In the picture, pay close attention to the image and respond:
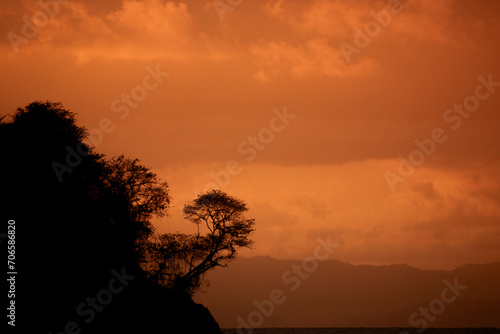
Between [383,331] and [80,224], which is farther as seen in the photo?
[383,331]

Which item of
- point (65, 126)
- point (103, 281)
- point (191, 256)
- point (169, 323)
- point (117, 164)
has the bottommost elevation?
point (169, 323)

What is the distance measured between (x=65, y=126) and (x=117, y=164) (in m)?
6.83

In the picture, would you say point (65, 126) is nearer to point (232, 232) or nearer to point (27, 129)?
point (27, 129)

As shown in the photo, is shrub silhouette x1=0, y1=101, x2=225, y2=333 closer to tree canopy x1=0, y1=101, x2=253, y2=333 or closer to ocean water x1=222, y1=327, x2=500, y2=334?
tree canopy x1=0, y1=101, x2=253, y2=333

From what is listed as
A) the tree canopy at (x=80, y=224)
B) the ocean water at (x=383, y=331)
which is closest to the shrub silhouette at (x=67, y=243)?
the tree canopy at (x=80, y=224)

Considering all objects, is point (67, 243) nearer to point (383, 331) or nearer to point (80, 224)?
point (80, 224)

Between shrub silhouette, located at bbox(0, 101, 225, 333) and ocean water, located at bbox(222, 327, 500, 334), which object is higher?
shrub silhouette, located at bbox(0, 101, 225, 333)

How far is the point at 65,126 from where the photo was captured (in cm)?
5959

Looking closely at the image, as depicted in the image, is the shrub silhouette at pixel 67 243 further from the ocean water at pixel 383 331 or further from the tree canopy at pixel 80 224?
the ocean water at pixel 383 331

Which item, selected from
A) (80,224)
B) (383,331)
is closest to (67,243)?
(80,224)

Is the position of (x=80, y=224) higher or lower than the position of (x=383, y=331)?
higher

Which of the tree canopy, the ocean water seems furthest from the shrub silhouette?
the ocean water

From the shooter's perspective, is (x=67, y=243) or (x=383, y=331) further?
(x=383, y=331)

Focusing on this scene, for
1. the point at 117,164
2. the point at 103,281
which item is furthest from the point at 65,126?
the point at 103,281
